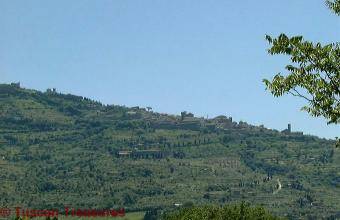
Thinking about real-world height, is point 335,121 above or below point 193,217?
above

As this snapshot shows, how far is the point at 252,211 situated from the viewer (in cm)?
15388

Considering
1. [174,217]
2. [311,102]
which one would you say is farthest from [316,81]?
[174,217]

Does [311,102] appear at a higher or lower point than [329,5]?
lower

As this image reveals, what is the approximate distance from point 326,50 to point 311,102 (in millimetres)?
2231

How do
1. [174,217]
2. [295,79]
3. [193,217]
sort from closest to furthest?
1. [295,79]
2. [193,217]
3. [174,217]

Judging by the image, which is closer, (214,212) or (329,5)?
(329,5)

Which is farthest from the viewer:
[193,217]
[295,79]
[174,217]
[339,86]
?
[174,217]

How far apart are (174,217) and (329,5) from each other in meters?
144

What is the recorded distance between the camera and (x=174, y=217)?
16525 cm

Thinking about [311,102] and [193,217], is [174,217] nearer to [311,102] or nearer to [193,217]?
[193,217]

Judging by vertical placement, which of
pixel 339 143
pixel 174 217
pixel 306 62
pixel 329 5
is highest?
pixel 329 5

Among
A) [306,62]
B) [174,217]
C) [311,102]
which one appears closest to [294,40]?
[306,62]

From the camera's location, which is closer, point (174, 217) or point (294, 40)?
point (294, 40)

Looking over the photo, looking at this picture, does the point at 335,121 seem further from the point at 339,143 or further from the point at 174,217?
the point at 174,217
